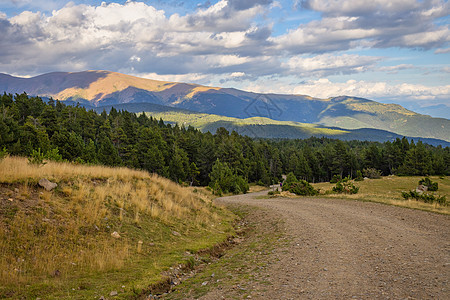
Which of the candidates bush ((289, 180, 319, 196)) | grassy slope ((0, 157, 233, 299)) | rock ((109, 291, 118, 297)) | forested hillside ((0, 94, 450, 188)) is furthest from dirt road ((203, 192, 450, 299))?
forested hillside ((0, 94, 450, 188))

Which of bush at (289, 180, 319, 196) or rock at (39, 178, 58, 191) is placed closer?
rock at (39, 178, 58, 191)

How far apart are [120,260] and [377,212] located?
1581cm

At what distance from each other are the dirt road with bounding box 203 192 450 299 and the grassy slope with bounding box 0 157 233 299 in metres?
3.34

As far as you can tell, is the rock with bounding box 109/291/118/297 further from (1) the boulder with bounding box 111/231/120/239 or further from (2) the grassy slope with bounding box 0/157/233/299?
(1) the boulder with bounding box 111/231/120/239

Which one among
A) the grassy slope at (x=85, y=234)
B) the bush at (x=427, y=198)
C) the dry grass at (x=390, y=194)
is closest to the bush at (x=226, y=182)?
the dry grass at (x=390, y=194)

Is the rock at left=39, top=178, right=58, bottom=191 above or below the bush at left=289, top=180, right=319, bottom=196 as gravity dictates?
above

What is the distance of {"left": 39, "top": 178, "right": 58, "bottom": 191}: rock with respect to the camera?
12.1m

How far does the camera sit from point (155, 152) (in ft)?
224

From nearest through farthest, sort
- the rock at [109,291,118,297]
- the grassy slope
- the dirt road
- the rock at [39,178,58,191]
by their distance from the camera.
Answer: the dirt road, the rock at [109,291,118,297], the grassy slope, the rock at [39,178,58,191]

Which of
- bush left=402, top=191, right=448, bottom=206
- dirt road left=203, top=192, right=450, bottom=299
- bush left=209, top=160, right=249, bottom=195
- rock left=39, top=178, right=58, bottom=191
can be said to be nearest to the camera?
dirt road left=203, top=192, right=450, bottom=299

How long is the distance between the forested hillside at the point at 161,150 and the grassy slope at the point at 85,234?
47.3ft

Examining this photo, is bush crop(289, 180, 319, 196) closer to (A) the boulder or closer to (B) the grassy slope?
(B) the grassy slope

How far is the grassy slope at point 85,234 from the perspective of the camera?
24.4 ft

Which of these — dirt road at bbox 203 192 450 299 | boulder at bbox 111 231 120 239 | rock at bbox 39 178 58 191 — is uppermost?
rock at bbox 39 178 58 191
